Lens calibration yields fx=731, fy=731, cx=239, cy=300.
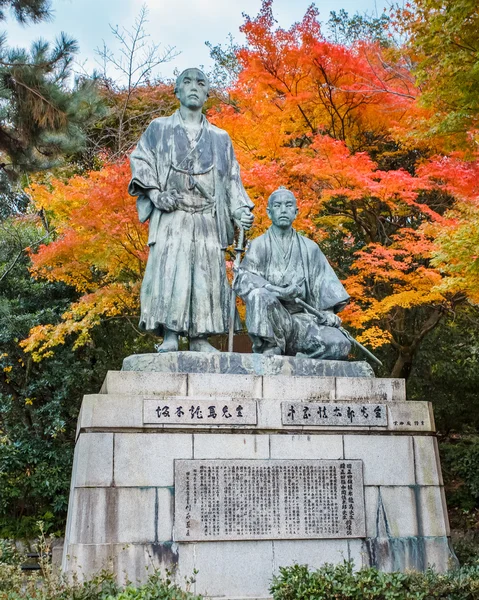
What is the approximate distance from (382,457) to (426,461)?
1.44ft

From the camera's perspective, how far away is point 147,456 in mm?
6004

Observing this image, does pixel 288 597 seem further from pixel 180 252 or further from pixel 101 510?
pixel 180 252

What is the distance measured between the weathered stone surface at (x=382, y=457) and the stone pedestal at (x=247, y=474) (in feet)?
0.03

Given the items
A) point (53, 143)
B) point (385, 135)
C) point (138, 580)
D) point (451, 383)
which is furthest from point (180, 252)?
point (451, 383)

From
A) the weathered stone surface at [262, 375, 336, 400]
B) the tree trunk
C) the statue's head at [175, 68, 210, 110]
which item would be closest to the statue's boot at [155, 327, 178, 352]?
the weathered stone surface at [262, 375, 336, 400]

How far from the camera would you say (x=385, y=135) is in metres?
13.3

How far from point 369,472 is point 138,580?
85.7 inches

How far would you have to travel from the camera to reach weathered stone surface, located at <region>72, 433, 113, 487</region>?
5.84 metres

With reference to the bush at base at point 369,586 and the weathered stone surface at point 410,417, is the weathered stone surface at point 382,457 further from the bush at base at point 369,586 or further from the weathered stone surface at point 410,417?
the bush at base at point 369,586

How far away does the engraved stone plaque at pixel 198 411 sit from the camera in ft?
20.1

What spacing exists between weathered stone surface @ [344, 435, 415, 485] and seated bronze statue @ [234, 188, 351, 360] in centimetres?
89

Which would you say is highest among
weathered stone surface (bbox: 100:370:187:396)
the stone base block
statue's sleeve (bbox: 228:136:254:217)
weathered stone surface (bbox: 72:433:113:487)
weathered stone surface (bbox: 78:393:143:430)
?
statue's sleeve (bbox: 228:136:254:217)

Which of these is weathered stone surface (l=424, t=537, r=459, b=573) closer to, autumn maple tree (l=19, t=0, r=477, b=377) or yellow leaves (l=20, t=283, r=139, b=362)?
autumn maple tree (l=19, t=0, r=477, b=377)

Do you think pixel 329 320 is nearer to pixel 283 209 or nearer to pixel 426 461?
pixel 283 209
